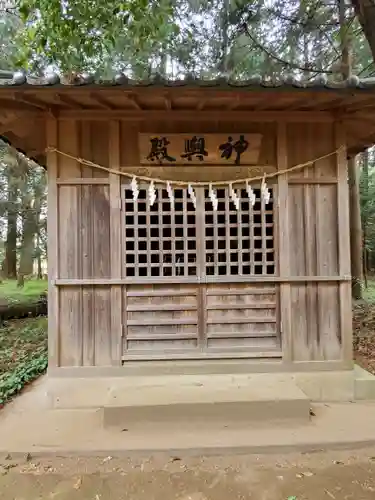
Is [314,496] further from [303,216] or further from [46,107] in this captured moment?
[46,107]

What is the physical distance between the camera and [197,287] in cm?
443

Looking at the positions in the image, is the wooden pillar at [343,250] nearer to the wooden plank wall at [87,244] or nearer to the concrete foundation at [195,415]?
the concrete foundation at [195,415]

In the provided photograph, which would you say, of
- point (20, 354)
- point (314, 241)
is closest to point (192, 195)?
point (314, 241)

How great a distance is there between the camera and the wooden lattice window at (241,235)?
4.46m

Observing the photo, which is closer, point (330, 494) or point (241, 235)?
point (330, 494)

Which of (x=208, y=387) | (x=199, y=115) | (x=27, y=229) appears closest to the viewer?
(x=208, y=387)

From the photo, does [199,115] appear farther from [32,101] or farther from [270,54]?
[270,54]

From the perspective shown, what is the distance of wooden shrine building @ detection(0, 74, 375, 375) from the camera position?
4.32 meters

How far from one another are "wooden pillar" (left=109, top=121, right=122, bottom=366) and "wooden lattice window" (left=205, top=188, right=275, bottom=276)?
995 mm

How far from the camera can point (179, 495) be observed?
9.05 feet

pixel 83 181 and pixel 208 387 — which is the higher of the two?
pixel 83 181

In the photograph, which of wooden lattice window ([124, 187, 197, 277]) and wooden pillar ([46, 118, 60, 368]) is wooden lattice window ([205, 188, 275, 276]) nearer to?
wooden lattice window ([124, 187, 197, 277])

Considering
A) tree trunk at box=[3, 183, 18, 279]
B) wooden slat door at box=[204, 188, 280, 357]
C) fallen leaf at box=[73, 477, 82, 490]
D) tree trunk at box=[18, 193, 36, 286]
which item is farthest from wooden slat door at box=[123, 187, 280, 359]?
tree trunk at box=[18, 193, 36, 286]

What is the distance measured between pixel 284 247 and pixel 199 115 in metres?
1.75
